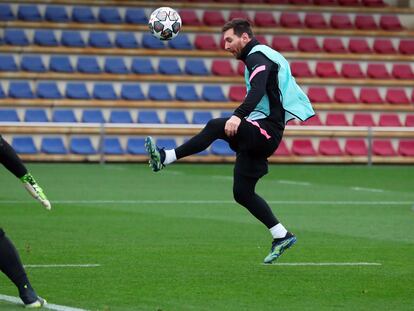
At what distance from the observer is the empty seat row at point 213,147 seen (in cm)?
2878

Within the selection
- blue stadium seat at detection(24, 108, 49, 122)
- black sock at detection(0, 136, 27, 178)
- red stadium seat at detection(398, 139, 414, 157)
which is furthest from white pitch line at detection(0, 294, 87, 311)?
red stadium seat at detection(398, 139, 414, 157)

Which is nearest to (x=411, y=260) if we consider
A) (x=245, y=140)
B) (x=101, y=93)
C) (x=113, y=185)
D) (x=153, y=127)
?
(x=245, y=140)

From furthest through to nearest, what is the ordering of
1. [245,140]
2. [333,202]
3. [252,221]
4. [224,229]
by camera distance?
1. [333,202]
2. [252,221]
3. [224,229]
4. [245,140]

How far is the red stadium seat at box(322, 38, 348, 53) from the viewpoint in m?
33.1

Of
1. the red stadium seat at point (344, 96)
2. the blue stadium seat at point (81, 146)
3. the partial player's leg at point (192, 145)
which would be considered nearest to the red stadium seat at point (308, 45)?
the red stadium seat at point (344, 96)

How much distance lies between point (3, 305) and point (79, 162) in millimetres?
20794

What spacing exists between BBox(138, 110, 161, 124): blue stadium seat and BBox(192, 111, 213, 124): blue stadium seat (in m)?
0.94

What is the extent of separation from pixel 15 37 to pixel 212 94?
17.8 ft

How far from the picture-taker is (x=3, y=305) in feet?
26.3

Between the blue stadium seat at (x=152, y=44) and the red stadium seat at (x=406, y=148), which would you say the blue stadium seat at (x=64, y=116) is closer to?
the blue stadium seat at (x=152, y=44)

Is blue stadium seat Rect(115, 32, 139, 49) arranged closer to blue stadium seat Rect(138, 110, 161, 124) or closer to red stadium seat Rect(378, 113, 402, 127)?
Answer: blue stadium seat Rect(138, 110, 161, 124)

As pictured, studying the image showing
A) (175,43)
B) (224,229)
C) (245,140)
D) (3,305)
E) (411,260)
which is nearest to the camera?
(3,305)

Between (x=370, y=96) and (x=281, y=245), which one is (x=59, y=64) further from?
(x=281, y=245)

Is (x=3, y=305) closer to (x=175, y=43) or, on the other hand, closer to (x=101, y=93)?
(x=101, y=93)
